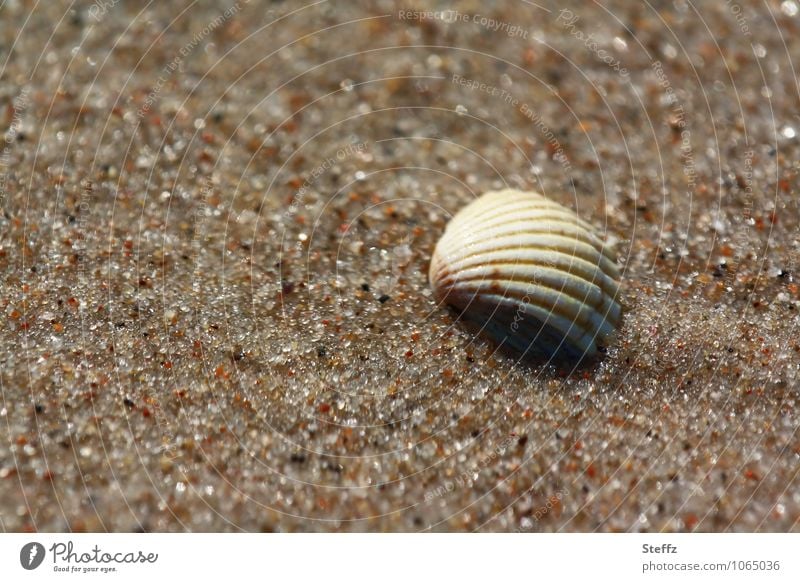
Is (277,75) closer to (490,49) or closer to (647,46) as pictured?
(490,49)
